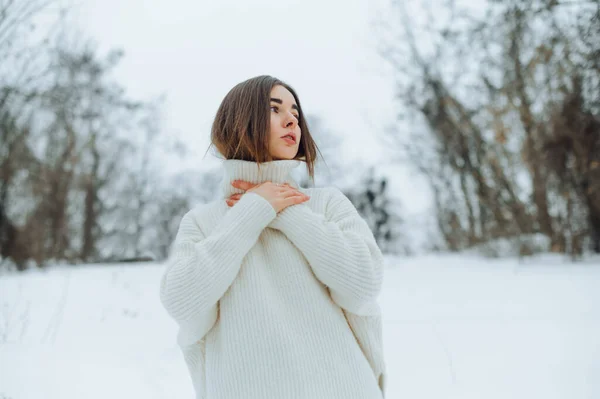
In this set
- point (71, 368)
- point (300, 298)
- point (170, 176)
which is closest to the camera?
point (300, 298)

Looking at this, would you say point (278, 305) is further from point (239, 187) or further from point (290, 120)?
point (290, 120)

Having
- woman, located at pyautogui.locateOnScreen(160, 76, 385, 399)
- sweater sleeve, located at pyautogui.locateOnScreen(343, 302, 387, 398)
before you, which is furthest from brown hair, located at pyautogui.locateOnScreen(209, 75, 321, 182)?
sweater sleeve, located at pyautogui.locateOnScreen(343, 302, 387, 398)

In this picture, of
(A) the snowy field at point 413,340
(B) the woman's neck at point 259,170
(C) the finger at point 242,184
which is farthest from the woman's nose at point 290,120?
(A) the snowy field at point 413,340

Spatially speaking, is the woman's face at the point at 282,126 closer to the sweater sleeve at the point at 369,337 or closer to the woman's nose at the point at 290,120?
the woman's nose at the point at 290,120

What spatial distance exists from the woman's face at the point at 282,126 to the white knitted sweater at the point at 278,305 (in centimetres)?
20

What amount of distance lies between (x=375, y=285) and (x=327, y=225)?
216 mm

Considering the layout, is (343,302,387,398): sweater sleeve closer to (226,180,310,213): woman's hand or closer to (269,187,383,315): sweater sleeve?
(269,187,383,315): sweater sleeve

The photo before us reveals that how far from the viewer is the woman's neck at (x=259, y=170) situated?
1572 millimetres

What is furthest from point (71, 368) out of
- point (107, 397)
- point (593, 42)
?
point (593, 42)

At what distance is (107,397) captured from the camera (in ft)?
9.68

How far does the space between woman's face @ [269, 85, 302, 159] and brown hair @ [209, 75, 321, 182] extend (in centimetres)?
2

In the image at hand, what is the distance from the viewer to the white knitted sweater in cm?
131

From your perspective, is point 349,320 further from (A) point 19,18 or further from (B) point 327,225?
(A) point 19,18

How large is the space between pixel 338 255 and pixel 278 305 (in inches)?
8.5
